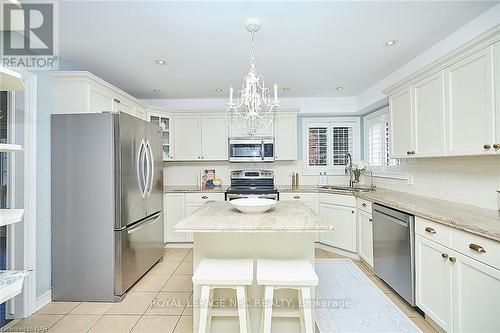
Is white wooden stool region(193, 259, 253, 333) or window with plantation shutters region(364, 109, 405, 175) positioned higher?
window with plantation shutters region(364, 109, 405, 175)

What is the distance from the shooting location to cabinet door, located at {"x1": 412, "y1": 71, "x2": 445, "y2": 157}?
7.34 feet

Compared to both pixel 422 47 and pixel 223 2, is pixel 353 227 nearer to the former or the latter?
pixel 422 47

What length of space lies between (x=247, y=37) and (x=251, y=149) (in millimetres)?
2091

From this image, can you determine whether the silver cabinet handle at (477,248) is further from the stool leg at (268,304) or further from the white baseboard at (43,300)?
the white baseboard at (43,300)

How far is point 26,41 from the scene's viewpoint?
2336mm

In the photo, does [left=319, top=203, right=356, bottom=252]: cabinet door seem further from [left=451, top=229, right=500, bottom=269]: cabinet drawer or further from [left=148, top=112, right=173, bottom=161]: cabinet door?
[left=148, top=112, right=173, bottom=161]: cabinet door

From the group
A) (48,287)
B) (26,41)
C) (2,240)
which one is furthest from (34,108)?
(48,287)

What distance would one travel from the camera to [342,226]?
3.55 m

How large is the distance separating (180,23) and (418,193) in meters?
3.05

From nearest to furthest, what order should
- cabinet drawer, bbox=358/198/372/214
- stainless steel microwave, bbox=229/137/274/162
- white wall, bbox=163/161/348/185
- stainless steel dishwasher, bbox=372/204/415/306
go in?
stainless steel dishwasher, bbox=372/204/415/306
cabinet drawer, bbox=358/198/372/214
stainless steel microwave, bbox=229/137/274/162
white wall, bbox=163/161/348/185

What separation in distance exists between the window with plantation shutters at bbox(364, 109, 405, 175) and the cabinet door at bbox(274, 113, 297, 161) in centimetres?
127

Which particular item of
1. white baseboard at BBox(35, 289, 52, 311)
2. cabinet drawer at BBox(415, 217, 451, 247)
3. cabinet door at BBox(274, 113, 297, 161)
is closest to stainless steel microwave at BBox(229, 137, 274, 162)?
cabinet door at BBox(274, 113, 297, 161)

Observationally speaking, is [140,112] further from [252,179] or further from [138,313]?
A: [138,313]

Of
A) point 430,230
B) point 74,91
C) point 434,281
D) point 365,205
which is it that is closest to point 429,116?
point 430,230
